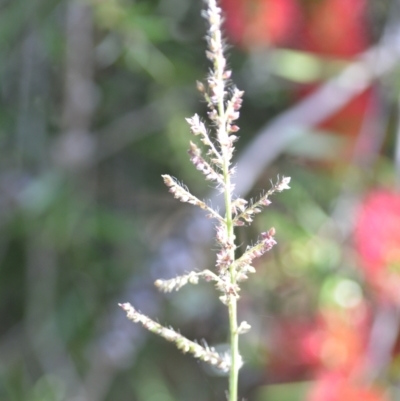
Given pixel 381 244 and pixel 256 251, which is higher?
pixel 381 244

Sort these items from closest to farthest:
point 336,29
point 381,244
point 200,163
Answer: point 200,163 < point 381,244 < point 336,29

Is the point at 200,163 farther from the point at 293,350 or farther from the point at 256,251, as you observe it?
the point at 293,350

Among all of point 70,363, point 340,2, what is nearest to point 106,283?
point 70,363

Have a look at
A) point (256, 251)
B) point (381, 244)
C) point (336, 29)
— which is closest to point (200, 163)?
point (256, 251)

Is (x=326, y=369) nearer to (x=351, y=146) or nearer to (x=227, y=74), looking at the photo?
(x=351, y=146)

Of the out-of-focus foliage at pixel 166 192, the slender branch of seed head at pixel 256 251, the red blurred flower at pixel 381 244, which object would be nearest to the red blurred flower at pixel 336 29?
the out-of-focus foliage at pixel 166 192

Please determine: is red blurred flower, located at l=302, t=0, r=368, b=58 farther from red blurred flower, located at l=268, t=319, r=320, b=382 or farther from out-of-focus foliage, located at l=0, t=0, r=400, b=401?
red blurred flower, located at l=268, t=319, r=320, b=382

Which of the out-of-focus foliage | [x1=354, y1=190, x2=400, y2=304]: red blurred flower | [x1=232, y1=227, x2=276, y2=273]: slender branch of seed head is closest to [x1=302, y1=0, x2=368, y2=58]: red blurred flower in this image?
the out-of-focus foliage

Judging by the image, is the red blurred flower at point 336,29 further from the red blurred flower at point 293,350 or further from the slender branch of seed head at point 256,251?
the slender branch of seed head at point 256,251

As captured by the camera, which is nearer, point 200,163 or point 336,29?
point 200,163
